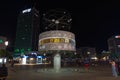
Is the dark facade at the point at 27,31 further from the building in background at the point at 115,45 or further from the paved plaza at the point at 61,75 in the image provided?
the paved plaza at the point at 61,75

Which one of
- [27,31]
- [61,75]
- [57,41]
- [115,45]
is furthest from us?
[27,31]

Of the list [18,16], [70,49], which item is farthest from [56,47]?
[18,16]

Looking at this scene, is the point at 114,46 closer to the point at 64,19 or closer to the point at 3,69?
the point at 64,19

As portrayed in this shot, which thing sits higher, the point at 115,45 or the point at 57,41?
the point at 115,45

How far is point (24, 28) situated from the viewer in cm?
17688

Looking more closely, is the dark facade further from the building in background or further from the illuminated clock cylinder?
the illuminated clock cylinder

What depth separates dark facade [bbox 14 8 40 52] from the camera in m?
170

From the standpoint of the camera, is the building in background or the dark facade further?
the dark facade

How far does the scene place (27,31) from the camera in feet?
572

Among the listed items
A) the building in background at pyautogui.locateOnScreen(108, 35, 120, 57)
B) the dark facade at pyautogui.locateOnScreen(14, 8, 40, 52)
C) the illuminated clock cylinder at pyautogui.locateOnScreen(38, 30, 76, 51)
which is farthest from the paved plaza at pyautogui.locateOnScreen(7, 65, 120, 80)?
the building in background at pyautogui.locateOnScreen(108, 35, 120, 57)

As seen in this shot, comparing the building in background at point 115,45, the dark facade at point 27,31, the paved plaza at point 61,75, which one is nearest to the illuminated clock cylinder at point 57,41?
the paved plaza at point 61,75

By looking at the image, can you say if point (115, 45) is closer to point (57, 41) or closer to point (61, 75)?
point (57, 41)

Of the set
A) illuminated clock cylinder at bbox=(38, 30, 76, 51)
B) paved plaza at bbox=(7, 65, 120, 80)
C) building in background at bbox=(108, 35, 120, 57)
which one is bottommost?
paved plaza at bbox=(7, 65, 120, 80)

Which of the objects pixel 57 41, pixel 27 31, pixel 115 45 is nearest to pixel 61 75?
pixel 57 41
